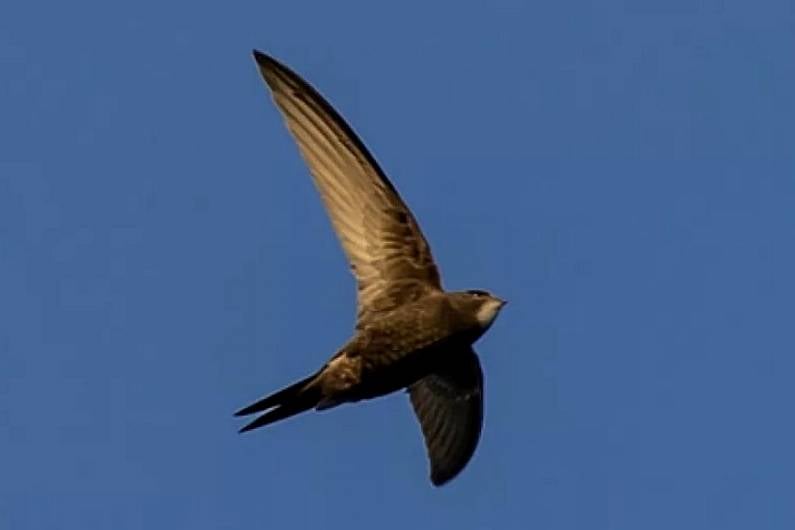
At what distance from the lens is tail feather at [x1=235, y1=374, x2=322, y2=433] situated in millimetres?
11805

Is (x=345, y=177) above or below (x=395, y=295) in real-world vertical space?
above

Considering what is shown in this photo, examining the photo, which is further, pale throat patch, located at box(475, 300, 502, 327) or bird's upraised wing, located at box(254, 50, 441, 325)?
bird's upraised wing, located at box(254, 50, 441, 325)

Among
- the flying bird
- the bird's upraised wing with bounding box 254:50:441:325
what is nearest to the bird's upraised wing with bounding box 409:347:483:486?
the flying bird

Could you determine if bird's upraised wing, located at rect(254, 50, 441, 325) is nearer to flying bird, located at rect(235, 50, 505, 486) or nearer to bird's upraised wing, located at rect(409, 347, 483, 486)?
flying bird, located at rect(235, 50, 505, 486)

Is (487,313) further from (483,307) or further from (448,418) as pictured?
(448,418)

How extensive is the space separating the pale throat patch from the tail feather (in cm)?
90

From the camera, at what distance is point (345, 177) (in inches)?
520

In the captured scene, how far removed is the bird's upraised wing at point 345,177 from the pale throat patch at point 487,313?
95 cm

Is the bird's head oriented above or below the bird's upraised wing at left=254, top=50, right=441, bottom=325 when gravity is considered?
below

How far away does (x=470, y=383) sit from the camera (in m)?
13.0

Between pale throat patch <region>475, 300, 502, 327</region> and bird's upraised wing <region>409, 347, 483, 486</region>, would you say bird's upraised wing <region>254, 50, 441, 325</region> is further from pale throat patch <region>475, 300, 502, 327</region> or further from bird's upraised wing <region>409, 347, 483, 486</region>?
pale throat patch <region>475, 300, 502, 327</region>

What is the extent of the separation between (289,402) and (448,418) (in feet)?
5.08

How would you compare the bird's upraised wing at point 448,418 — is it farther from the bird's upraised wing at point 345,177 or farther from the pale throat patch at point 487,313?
the pale throat patch at point 487,313

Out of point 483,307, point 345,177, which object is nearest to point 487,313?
point 483,307
